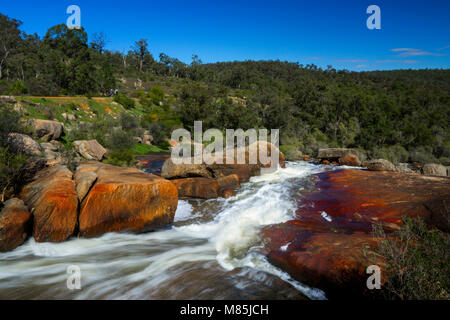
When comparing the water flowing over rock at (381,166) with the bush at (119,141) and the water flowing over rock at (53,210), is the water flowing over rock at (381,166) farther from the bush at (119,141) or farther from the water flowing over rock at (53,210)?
the bush at (119,141)

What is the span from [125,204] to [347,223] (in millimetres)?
6144

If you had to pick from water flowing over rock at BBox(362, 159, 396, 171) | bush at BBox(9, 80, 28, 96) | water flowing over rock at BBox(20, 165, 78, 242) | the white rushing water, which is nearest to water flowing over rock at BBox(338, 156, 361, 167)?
water flowing over rock at BBox(362, 159, 396, 171)

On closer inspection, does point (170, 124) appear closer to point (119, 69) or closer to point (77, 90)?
point (77, 90)

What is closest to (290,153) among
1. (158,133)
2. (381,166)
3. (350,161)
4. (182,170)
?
(350,161)

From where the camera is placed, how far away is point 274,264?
16.7 ft

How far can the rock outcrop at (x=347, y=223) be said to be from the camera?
4176 millimetres

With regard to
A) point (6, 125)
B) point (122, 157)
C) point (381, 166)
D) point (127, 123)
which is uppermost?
point (127, 123)

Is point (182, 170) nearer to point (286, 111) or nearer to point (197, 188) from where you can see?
point (197, 188)

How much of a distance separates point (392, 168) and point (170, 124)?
24678 millimetres

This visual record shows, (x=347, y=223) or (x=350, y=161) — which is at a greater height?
(x=350, y=161)

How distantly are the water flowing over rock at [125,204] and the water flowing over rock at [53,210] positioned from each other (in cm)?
27

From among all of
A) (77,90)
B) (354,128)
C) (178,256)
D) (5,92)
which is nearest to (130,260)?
(178,256)

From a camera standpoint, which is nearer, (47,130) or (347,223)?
(347,223)

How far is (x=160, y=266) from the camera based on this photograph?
527cm
